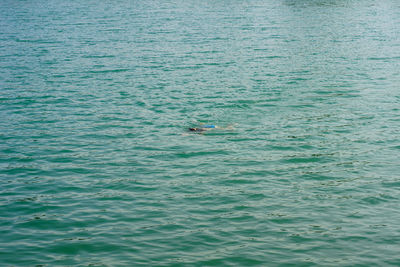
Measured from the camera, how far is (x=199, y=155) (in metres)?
23.4

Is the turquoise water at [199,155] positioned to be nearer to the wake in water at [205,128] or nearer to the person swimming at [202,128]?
the wake in water at [205,128]

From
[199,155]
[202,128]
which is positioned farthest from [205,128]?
[199,155]

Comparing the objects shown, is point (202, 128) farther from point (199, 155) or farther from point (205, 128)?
point (199, 155)

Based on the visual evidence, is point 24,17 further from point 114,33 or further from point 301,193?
point 301,193

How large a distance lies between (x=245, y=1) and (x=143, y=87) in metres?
75.0

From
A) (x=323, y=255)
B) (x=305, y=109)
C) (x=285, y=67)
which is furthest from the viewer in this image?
(x=285, y=67)

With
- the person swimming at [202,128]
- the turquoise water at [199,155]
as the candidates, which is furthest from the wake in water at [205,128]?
the turquoise water at [199,155]

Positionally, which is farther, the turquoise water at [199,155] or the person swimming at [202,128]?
the person swimming at [202,128]

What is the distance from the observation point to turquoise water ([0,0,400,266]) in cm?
1612

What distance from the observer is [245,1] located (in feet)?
347

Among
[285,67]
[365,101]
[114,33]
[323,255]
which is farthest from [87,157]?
[114,33]

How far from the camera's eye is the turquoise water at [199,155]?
52.9ft

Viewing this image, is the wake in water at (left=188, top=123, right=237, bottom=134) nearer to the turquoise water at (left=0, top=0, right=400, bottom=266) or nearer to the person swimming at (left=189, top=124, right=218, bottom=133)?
the person swimming at (left=189, top=124, right=218, bottom=133)

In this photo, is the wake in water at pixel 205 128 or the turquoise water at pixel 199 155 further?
the wake in water at pixel 205 128
